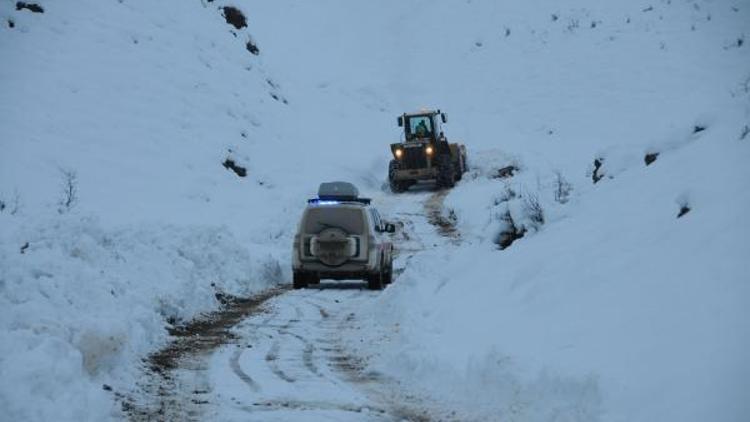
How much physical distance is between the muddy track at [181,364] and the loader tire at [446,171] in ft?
64.3

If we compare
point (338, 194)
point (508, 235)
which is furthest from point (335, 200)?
point (508, 235)

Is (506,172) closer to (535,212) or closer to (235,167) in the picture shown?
(235,167)

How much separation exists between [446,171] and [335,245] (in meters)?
17.2

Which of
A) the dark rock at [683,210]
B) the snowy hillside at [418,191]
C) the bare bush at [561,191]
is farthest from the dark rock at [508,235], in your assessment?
the dark rock at [683,210]

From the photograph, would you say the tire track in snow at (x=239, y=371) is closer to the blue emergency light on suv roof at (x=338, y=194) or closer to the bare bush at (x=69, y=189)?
the blue emergency light on suv roof at (x=338, y=194)

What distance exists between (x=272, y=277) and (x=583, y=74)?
31.1 m

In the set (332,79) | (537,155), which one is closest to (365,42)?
(332,79)

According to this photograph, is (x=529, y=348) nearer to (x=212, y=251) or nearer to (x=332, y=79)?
(x=212, y=251)

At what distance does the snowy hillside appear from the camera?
618 centimetres

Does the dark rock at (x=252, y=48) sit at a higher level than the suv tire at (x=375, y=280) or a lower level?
higher

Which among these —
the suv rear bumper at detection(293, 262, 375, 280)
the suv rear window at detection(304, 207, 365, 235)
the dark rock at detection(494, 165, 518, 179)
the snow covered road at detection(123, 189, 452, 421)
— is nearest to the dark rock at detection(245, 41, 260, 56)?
the dark rock at detection(494, 165, 518, 179)

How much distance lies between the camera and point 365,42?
178 ft

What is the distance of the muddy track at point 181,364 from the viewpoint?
21.2 feet

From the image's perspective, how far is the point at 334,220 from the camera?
52.3ft
